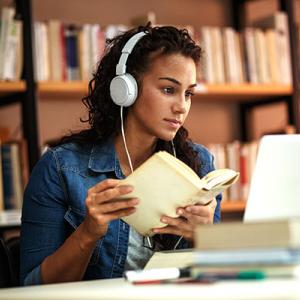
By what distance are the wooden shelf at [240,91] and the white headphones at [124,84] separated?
1.28 metres

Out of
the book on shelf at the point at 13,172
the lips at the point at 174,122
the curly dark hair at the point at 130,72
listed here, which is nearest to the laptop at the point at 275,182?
the lips at the point at 174,122

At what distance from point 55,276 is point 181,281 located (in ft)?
1.82

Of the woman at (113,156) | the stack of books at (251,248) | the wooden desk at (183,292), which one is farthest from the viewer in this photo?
the woman at (113,156)

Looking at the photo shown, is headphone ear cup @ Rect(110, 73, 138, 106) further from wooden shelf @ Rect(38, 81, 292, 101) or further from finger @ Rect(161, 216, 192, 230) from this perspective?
wooden shelf @ Rect(38, 81, 292, 101)

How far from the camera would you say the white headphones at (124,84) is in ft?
5.99

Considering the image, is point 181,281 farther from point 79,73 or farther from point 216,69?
point 216,69

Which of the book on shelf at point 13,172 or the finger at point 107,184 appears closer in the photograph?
the finger at point 107,184

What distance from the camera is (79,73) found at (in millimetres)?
2926

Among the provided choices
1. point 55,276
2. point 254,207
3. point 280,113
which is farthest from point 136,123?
point 280,113

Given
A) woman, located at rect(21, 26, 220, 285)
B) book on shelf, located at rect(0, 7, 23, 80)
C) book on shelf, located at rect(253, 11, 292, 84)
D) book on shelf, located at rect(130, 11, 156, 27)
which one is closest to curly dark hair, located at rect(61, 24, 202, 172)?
woman, located at rect(21, 26, 220, 285)

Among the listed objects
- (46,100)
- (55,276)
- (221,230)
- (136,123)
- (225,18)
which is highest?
(225,18)

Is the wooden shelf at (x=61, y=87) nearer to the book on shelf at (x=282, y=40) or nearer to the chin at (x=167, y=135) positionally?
the book on shelf at (x=282, y=40)

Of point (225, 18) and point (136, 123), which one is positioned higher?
point (225, 18)

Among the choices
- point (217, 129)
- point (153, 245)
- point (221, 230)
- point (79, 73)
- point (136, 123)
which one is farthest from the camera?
point (217, 129)
